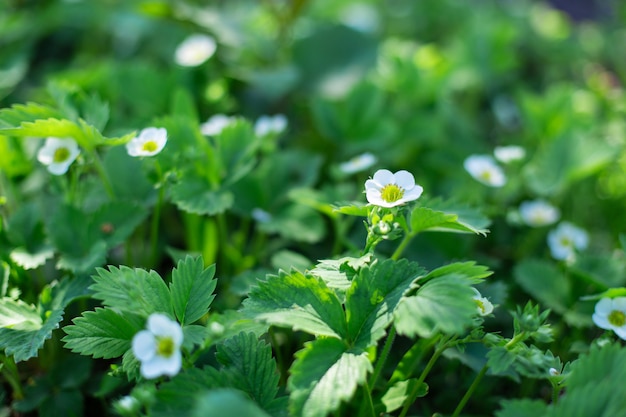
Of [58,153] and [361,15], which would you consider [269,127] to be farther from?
[361,15]

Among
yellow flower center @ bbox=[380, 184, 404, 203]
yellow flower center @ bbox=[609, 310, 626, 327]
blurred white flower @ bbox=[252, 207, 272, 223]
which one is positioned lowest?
blurred white flower @ bbox=[252, 207, 272, 223]

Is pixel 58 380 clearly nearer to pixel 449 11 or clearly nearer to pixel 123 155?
pixel 123 155

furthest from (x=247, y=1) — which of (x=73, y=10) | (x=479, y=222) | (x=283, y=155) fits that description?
(x=479, y=222)

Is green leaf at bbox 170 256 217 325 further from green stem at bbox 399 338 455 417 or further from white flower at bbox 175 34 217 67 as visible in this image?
white flower at bbox 175 34 217 67

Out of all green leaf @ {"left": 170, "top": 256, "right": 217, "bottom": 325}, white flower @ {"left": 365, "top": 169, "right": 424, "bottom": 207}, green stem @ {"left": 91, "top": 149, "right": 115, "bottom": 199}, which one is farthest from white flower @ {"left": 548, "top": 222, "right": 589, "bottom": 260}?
green stem @ {"left": 91, "top": 149, "right": 115, "bottom": 199}

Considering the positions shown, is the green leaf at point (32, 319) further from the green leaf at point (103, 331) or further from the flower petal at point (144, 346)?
the flower petal at point (144, 346)

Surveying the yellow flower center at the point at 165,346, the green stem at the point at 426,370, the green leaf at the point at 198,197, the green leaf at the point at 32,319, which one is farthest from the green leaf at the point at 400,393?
the green leaf at the point at 32,319
